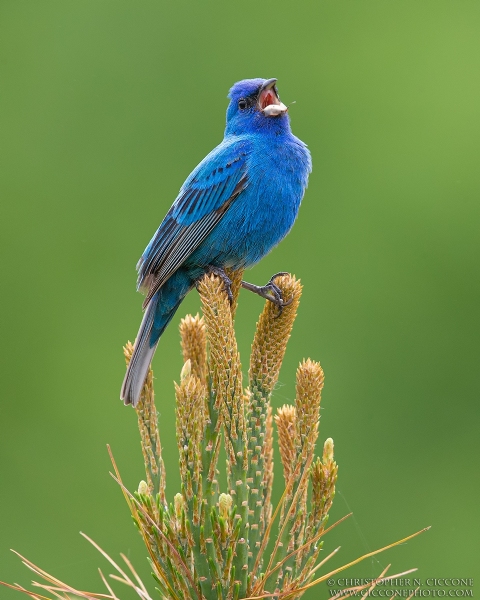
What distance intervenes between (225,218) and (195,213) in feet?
0.42

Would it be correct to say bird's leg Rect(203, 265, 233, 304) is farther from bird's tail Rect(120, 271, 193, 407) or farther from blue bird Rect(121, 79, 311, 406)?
bird's tail Rect(120, 271, 193, 407)

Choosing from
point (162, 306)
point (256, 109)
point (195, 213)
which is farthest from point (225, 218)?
point (256, 109)

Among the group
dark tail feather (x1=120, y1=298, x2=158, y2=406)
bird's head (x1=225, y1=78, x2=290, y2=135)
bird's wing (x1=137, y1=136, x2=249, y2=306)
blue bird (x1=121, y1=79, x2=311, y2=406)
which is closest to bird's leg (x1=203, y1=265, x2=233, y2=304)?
blue bird (x1=121, y1=79, x2=311, y2=406)

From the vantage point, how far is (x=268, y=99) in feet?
13.4

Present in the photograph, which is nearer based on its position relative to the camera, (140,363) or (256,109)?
(140,363)

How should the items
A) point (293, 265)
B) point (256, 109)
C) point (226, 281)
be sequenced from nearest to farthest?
point (226, 281), point (256, 109), point (293, 265)

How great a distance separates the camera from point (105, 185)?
734cm

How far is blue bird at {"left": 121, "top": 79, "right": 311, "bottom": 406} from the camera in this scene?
3.66 metres

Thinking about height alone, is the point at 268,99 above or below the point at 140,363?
above

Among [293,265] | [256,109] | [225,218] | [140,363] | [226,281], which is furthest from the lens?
[293,265]

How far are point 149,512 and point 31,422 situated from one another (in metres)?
5.02

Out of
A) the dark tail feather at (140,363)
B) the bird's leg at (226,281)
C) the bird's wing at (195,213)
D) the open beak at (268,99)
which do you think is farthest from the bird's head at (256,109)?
the dark tail feather at (140,363)

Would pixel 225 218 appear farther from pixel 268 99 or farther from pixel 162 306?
pixel 268 99

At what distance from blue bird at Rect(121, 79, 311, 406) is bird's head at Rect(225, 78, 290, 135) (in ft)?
0.18
